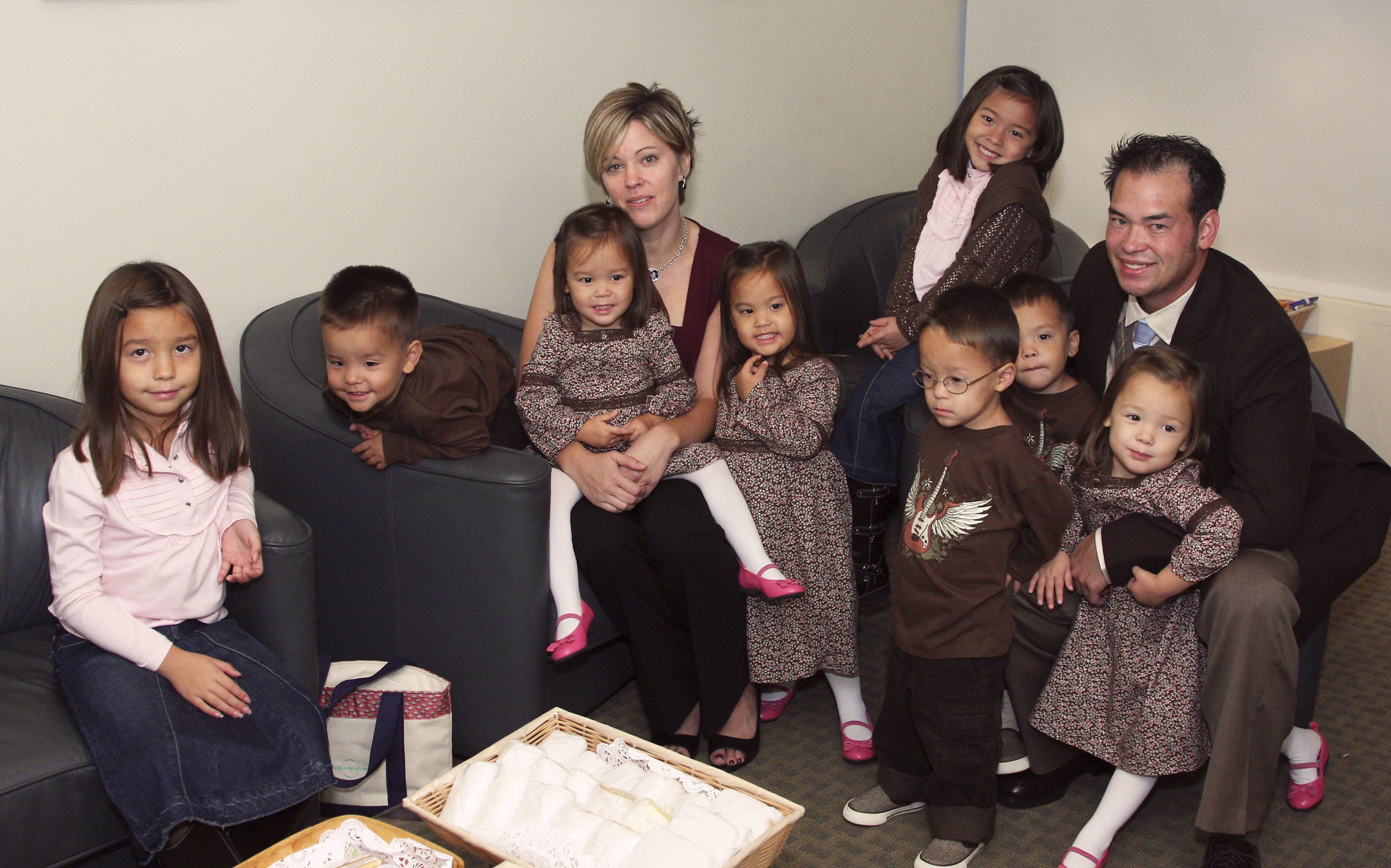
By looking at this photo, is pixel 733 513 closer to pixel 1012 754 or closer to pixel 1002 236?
pixel 1012 754

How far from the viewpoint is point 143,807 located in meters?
1.79

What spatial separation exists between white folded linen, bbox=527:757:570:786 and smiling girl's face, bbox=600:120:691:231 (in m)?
1.36

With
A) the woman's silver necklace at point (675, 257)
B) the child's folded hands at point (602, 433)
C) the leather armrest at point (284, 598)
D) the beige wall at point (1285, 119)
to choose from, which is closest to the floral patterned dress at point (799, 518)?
the child's folded hands at point (602, 433)

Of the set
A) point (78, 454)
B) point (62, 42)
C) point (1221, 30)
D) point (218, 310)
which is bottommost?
point (78, 454)

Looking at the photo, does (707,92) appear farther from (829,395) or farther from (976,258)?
(829,395)

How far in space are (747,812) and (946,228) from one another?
6.16 feet

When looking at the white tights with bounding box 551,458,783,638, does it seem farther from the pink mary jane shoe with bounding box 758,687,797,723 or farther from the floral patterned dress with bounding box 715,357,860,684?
the pink mary jane shoe with bounding box 758,687,797,723

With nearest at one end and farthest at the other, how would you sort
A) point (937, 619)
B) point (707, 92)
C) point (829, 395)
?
point (937, 619) < point (829, 395) < point (707, 92)

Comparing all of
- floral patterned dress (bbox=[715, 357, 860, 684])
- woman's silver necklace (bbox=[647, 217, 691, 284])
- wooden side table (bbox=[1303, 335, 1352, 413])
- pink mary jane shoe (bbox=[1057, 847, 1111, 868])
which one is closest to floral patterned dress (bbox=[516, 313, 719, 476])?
floral patterned dress (bbox=[715, 357, 860, 684])

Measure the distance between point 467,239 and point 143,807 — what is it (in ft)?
5.60

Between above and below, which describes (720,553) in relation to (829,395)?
below

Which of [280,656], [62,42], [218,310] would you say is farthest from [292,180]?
[280,656]

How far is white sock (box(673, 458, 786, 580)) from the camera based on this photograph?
2.50 metres

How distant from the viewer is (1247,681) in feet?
6.81
